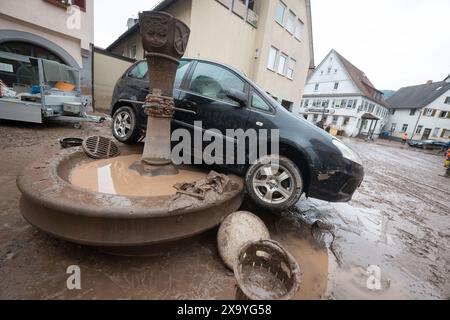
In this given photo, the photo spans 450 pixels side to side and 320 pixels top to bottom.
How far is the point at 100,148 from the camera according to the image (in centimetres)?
369

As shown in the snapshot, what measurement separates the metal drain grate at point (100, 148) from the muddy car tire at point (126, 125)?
1.57ft

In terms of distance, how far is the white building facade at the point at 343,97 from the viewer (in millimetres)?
31844

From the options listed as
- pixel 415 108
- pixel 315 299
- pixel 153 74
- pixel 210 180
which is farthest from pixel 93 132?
pixel 415 108

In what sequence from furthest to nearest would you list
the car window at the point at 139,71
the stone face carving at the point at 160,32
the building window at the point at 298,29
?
1. the building window at the point at 298,29
2. the car window at the point at 139,71
3. the stone face carving at the point at 160,32

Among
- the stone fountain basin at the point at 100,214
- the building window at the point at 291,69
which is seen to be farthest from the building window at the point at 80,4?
the building window at the point at 291,69

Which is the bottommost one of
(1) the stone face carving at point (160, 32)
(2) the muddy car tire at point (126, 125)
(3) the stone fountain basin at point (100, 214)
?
(3) the stone fountain basin at point (100, 214)

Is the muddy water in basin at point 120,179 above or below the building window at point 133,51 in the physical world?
below

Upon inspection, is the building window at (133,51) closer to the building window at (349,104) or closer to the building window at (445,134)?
the building window at (349,104)

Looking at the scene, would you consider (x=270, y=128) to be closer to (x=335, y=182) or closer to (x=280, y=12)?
(x=335, y=182)

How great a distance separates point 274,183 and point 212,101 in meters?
1.67

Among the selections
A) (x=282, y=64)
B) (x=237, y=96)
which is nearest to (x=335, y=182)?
(x=237, y=96)

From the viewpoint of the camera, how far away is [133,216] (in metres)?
2.08

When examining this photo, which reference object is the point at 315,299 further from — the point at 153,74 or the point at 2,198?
the point at 2,198

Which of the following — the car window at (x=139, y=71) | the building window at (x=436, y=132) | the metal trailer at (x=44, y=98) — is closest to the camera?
the car window at (x=139, y=71)
